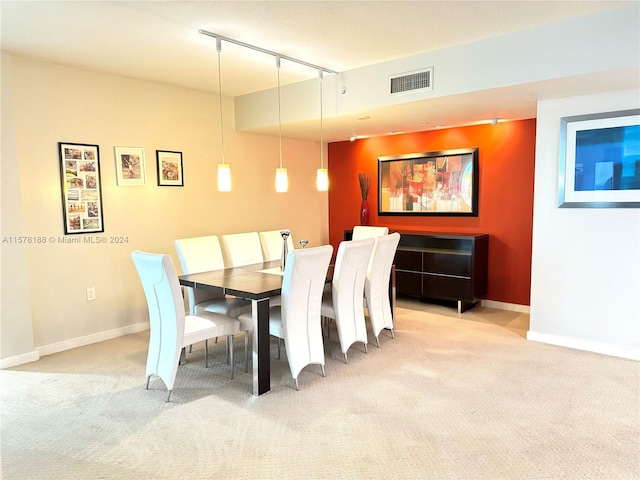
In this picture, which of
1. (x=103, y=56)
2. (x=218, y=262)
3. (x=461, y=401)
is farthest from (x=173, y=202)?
(x=461, y=401)

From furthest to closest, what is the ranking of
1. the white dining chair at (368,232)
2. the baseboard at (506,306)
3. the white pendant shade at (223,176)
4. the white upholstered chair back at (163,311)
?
the baseboard at (506,306), the white dining chair at (368,232), the white pendant shade at (223,176), the white upholstered chair back at (163,311)

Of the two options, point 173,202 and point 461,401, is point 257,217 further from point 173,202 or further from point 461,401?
point 461,401

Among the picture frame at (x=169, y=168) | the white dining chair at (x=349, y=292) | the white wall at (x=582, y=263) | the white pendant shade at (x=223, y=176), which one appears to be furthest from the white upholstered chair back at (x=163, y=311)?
the white wall at (x=582, y=263)

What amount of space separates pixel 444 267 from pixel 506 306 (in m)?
0.91

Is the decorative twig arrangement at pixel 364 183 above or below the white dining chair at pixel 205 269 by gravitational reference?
above

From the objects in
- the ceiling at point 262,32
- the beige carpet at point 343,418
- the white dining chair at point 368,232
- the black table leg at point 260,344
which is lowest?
the beige carpet at point 343,418

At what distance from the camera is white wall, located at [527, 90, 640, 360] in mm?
3590

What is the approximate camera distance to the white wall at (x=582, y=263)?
3.59 m

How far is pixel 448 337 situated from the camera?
4191 mm

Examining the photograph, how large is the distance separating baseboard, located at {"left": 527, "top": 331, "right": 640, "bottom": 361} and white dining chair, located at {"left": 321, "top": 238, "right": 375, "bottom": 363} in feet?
5.49

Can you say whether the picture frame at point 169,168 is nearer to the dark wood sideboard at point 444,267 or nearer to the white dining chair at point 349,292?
the white dining chair at point 349,292

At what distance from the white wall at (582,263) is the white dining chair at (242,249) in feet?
8.89

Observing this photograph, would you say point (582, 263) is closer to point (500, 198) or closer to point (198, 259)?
point (500, 198)

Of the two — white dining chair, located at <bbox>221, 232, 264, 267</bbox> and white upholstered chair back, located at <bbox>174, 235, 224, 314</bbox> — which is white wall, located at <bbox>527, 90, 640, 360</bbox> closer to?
white dining chair, located at <bbox>221, 232, 264, 267</bbox>
